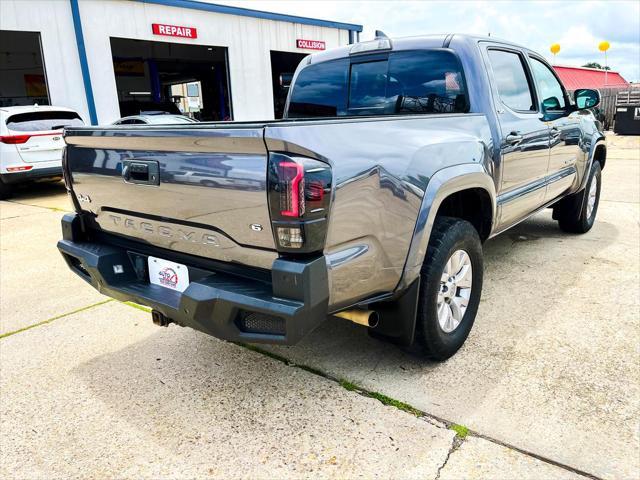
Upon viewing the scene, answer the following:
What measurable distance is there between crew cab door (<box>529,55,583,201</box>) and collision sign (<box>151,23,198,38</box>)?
12.4 metres

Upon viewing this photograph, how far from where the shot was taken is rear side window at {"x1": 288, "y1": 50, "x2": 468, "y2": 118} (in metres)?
3.44

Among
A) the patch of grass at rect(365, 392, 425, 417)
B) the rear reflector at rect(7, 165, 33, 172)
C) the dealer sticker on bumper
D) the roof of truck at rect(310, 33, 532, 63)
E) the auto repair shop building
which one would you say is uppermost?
the auto repair shop building

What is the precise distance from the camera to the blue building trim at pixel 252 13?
14652 millimetres

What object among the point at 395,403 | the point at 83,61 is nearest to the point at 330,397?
the point at 395,403

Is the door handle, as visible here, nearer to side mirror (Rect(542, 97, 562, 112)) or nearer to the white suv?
side mirror (Rect(542, 97, 562, 112))

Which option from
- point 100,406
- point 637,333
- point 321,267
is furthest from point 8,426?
point 637,333

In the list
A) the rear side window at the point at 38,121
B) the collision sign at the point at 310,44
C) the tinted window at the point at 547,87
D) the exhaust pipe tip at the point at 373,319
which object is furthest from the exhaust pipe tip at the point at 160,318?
the collision sign at the point at 310,44

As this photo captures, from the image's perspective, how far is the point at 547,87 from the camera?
4.67 m

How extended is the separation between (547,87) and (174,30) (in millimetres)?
12755

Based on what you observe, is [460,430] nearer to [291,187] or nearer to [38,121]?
[291,187]

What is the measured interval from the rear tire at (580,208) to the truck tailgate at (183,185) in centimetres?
452

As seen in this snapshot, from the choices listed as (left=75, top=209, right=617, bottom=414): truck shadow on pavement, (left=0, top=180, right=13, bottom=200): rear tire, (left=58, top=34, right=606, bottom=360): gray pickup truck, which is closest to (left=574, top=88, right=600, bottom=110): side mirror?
(left=58, top=34, right=606, bottom=360): gray pickup truck

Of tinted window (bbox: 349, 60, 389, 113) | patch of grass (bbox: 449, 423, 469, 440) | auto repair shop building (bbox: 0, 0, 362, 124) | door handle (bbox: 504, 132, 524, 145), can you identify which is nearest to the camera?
patch of grass (bbox: 449, 423, 469, 440)

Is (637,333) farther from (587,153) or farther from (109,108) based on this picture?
(109,108)
